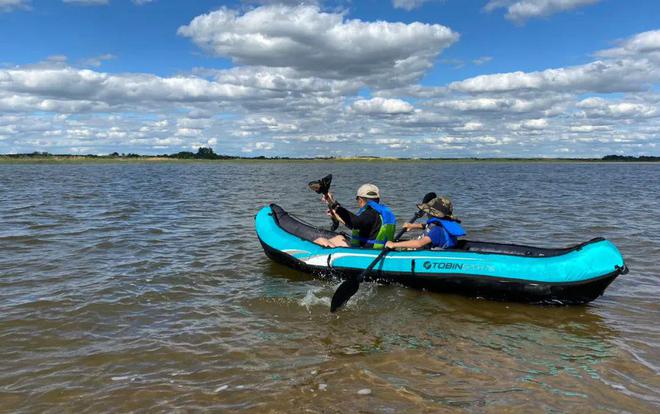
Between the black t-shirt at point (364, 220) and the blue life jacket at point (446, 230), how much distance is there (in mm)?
973

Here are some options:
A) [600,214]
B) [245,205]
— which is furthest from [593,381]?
[245,205]

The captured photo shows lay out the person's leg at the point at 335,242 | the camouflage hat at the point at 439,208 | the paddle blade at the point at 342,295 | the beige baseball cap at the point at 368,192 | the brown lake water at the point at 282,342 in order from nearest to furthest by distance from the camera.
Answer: the brown lake water at the point at 282,342, the paddle blade at the point at 342,295, the camouflage hat at the point at 439,208, the beige baseball cap at the point at 368,192, the person's leg at the point at 335,242

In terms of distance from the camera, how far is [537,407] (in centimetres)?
431

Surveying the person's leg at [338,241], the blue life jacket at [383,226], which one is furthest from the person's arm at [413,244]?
the person's leg at [338,241]

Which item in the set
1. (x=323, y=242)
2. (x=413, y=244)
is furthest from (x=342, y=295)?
(x=323, y=242)

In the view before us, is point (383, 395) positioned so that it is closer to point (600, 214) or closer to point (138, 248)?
point (138, 248)

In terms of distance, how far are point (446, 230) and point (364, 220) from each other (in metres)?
1.51

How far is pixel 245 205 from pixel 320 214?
16.7ft

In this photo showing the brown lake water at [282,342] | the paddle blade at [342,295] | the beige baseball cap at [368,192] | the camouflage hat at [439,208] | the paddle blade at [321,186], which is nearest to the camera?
the brown lake water at [282,342]

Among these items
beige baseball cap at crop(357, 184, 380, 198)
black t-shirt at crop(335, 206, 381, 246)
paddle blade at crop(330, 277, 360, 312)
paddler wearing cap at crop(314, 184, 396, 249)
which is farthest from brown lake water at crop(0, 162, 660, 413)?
beige baseball cap at crop(357, 184, 380, 198)

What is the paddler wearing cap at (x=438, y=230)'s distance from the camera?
8266 mm

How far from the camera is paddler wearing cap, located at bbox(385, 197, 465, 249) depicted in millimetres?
8266

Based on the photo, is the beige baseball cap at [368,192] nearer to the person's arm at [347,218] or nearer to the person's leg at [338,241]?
the person's arm at [347,218]

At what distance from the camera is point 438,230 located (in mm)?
8391
